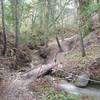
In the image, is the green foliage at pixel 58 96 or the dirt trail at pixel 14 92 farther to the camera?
the green foliage at pixel 58 96

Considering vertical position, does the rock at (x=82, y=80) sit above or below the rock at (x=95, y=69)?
below

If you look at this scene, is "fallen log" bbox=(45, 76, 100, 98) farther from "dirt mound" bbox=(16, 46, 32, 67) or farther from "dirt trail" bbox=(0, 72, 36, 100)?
"dirt mound" bbox=(16, 46, 32, 67)

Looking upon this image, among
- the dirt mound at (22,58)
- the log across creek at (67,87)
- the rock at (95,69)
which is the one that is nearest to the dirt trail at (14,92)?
the log across creek at (67,87)

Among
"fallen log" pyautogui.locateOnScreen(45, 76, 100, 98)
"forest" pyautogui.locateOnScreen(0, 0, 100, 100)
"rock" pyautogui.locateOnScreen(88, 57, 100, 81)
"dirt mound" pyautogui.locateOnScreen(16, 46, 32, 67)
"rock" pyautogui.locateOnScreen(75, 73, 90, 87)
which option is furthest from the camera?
"dirt mound" pyautogui.locateOnScreen(16, 46, 32, 67)

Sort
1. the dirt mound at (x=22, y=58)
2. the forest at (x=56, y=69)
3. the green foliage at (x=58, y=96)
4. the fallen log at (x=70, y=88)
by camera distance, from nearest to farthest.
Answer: the green foliage at (x=58, y=96)
the forest at (x=56, y=69)
the fallen log at (x=70, y=88)
the dirt mound at (x=22, y=58)

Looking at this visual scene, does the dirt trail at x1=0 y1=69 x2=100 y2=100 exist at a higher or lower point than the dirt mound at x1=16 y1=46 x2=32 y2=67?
lower

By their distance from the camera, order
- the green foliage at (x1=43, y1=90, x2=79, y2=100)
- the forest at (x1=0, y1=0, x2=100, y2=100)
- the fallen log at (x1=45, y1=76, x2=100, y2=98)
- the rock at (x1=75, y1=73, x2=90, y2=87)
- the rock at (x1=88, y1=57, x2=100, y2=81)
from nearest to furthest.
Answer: the green foliage at (x1=43, y1=90, x2=79, y2=100) → the forest at (x1=0, y1=0, x2=100, y2=100) → the fallen log at (x1=45, y1=76, x2=100, y2=98) → the rock at (x1=75, y1=73, x2=90, y2=87) → the rock at (x1=88, y1=57, x2=100, y2=81)

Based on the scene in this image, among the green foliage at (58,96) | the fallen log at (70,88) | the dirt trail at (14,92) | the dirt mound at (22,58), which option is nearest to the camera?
the dirt trail at (14,92)

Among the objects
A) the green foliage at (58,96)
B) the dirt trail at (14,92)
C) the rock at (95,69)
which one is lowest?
the green foliage at (58,96)

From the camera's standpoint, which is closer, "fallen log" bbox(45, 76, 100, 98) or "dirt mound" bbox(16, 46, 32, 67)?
"fallen log" bbox(45, 76, 100, 98)

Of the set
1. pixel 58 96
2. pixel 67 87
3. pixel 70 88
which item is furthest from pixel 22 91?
pixel 70 88

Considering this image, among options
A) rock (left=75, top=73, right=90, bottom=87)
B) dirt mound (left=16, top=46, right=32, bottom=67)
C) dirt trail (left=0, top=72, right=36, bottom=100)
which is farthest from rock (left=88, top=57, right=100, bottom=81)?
dirt mound (left=16, top=46, right=32, bottom=67)

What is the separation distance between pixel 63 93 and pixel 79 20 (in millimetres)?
5142

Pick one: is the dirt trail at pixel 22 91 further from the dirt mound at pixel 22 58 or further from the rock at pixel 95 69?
the dirt mound at pixel 22 58
